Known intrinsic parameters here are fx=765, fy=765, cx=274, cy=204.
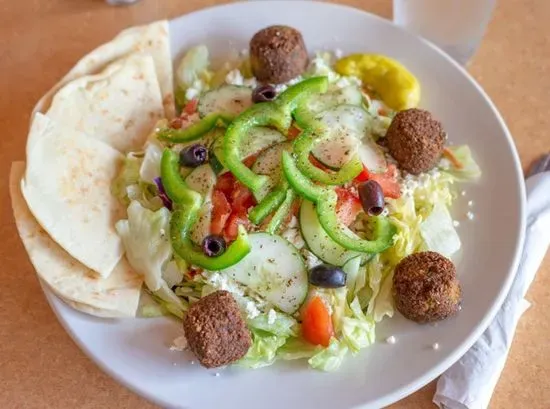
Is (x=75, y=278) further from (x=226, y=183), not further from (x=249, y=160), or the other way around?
(x=249, y=160)

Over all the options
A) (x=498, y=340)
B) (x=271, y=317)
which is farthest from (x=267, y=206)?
(x=498, y=340)

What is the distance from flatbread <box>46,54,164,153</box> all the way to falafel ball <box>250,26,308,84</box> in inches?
18.7

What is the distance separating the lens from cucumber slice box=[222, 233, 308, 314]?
2.84 meters

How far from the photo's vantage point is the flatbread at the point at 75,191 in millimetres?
2936

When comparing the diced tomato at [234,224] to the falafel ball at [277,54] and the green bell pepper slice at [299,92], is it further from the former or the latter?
the falafel ball at [277,54]

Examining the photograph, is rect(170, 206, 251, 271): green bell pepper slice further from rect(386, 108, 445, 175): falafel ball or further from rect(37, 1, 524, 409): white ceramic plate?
rect(386, 108, 445, 175): falafel ball

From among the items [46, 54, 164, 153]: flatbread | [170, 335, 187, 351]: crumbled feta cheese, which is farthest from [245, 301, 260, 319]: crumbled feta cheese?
[46, 54, 164, 153]: flatbread

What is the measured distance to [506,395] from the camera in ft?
9.56

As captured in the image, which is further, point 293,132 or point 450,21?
point 450,21

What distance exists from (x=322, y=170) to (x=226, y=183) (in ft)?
1.28

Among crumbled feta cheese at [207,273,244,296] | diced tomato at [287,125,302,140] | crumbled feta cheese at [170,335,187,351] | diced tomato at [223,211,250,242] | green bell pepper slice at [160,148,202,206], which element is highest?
diced tomato at [287,125,302,140]

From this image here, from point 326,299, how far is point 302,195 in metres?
0.41

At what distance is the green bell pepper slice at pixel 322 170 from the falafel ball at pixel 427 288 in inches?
15.7

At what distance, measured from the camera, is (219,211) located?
9.84 ft
